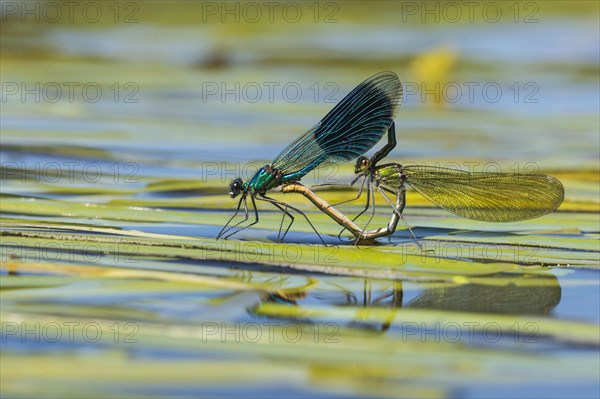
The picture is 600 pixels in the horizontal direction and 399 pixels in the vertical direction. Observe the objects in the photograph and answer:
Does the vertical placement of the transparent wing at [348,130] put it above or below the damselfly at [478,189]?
above

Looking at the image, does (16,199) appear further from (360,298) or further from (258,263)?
(360,298)

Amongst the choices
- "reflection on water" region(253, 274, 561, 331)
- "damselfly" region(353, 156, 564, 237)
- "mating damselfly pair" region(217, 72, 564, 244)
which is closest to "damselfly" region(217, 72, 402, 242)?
"mating damselfly pair" region(217, 72, 564, 244)

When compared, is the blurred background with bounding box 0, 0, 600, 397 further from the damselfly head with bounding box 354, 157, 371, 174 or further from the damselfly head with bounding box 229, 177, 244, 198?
the damselfly head with bounding box 354, 157, 371, 174

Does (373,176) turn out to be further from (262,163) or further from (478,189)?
(262,163)

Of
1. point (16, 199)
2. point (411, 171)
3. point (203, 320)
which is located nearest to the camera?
point (203, 320)

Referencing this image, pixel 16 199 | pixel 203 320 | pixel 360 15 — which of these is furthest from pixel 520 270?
pixel 360 15

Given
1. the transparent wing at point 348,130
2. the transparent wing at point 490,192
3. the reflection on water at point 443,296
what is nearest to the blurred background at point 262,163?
the reflection on water at point 443,296

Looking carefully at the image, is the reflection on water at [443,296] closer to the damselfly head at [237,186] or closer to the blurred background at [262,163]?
the blurred background at [262,163]
